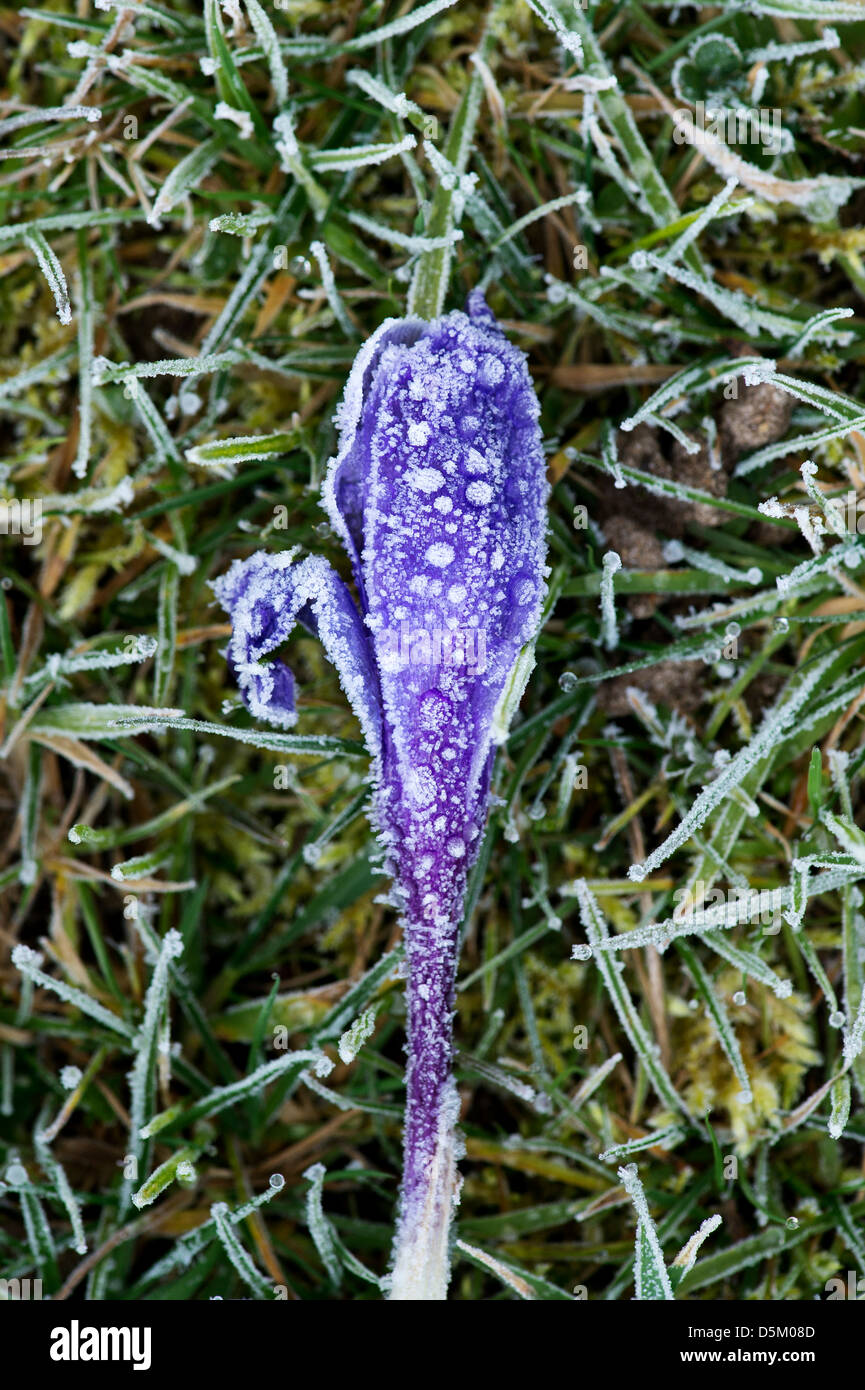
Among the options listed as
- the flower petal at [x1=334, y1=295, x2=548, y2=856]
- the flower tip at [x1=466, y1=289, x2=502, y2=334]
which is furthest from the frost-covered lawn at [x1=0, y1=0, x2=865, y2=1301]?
the flower petal at [x1=334, y1=295, x2=548, y2=856]

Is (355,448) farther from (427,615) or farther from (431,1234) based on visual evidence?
(431,1234)

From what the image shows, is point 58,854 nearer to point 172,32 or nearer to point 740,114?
point 172,32

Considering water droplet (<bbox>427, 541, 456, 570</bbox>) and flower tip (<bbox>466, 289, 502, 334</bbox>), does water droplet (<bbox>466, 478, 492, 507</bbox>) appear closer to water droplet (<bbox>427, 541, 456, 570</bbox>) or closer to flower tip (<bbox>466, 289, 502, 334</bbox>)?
water droplet (<bbox>427, 541, 456, 570</bbox>)

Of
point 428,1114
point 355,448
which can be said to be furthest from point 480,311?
point 428,1114

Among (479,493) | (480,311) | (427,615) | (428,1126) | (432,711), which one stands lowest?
(428,1126)

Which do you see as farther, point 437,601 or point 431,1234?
point 431,1234

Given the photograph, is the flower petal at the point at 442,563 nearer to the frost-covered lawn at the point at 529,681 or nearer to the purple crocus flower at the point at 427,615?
the purple crocus flower at the point at 427,615
